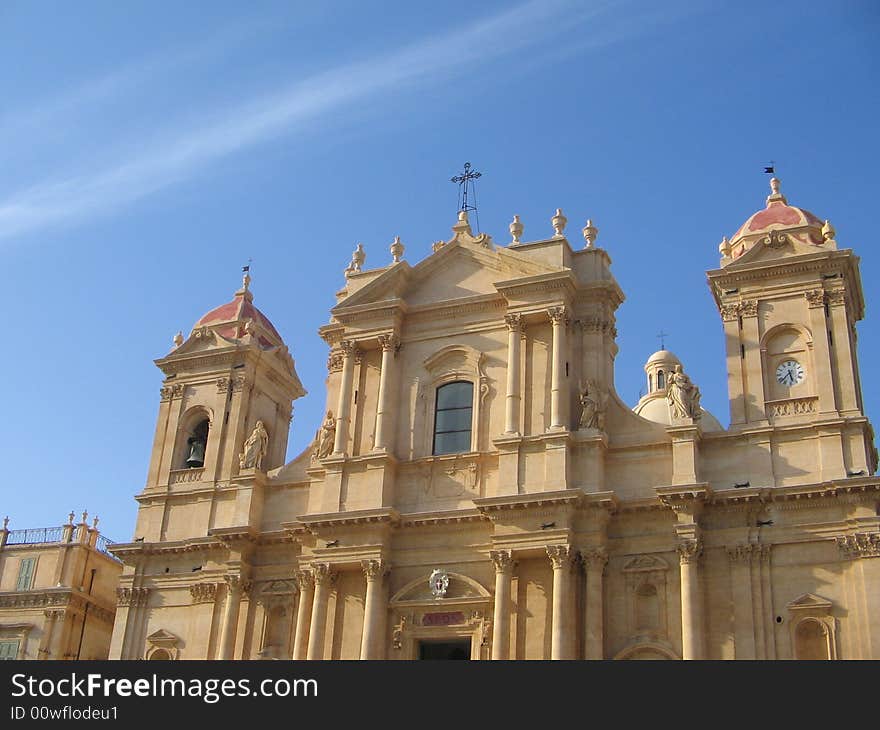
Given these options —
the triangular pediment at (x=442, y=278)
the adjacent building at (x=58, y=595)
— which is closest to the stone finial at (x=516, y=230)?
the triangular pediment at (x=442, y=278)

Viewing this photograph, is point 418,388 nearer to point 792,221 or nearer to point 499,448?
point 499,448

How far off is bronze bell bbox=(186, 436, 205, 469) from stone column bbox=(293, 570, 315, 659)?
6.28 meters

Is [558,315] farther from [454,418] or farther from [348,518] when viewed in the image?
[348,518]

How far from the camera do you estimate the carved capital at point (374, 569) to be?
29.6 m

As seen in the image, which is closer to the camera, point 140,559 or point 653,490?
point 653,490

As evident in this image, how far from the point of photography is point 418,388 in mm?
32500

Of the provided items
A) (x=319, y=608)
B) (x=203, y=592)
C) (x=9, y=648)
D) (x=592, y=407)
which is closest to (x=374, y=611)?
(x=319, y=608)

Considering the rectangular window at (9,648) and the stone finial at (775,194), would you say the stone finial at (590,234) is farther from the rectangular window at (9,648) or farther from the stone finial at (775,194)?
the rectangular window at (9,648)

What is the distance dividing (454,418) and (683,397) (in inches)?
248

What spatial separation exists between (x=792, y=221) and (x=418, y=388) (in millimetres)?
11075

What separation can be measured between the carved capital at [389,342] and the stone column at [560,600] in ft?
25.8

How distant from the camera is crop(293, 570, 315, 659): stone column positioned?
98.2 feet
